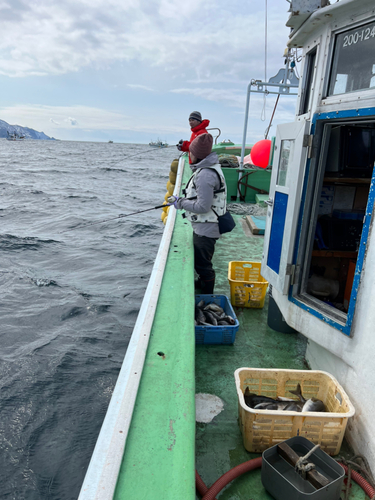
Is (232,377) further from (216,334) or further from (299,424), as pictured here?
(299,424)

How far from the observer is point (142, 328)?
286 cm

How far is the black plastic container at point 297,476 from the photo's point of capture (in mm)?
2094

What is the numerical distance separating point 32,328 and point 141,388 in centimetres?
452

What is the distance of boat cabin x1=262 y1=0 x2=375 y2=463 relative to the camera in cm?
247

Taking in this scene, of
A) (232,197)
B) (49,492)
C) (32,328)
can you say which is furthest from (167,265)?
(232,197)

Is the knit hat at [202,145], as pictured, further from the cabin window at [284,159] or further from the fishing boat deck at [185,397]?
the fishing boat deck at [185,397]

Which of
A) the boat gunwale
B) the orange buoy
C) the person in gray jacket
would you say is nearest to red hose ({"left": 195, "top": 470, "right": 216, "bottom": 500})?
the boat gunwale

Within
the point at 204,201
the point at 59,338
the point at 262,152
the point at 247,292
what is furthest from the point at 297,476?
the point at 262,152

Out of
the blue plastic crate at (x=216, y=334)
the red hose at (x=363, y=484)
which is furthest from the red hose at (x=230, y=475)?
the blue plastic crate at (x=216, y=334)

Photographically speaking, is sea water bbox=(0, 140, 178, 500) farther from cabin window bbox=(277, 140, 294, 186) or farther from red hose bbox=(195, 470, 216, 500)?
cabin window bbox=(277, 140, 294, 186)

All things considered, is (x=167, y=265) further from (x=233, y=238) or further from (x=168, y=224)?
(x=233, y=238)

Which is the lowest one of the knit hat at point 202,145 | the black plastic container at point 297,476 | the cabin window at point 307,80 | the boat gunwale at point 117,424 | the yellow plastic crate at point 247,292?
the black plastic container at point 297,476

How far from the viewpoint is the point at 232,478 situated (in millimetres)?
2336

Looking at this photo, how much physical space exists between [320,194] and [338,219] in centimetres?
133
